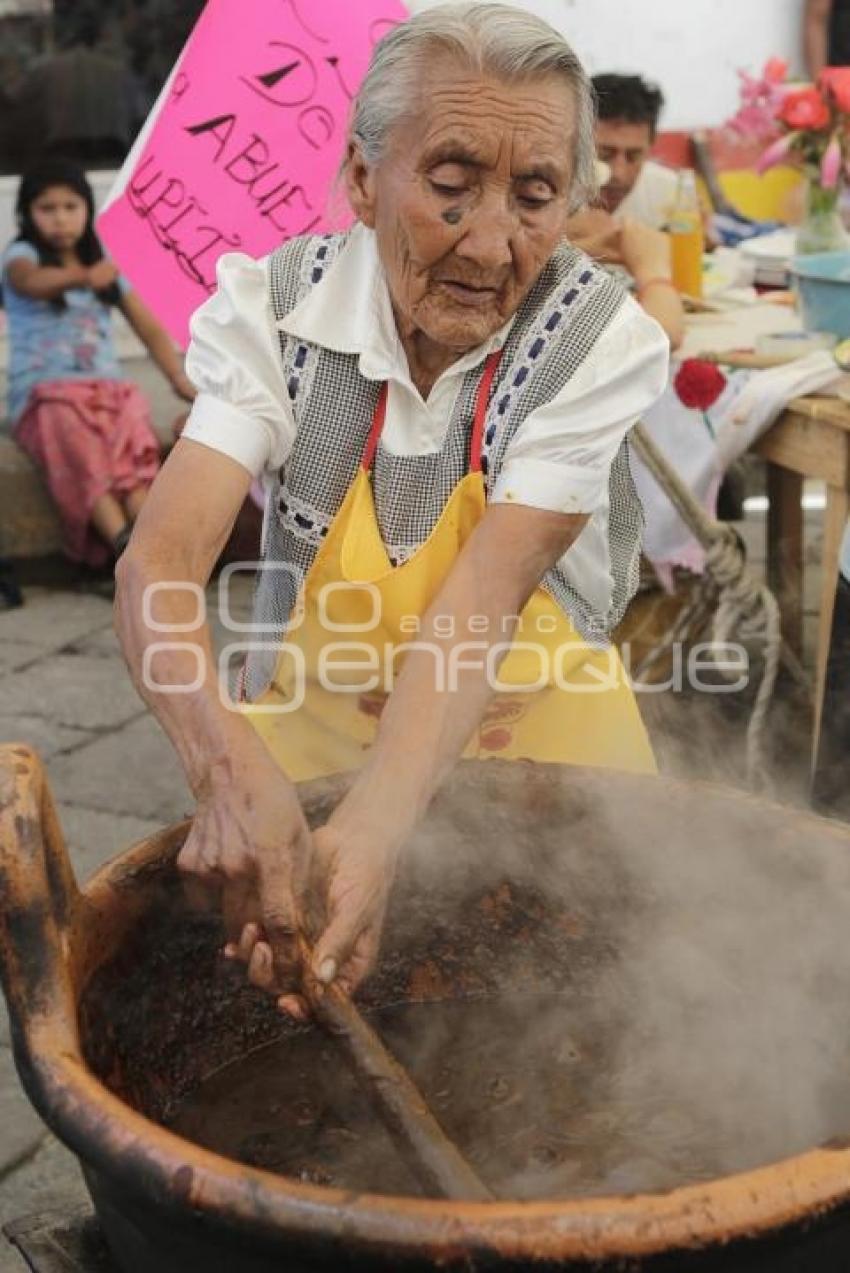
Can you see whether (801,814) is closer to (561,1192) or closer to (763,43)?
(561,1192)

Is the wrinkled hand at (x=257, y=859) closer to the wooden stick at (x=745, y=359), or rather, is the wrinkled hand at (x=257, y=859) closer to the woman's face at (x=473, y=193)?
the woman's face at (x=473, y=193)

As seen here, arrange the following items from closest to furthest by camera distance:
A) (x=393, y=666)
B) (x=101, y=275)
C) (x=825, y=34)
Result: (x=393, y=666), (x=101, y=275), (x=825, y=34)

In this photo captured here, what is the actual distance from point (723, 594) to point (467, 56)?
100 inches

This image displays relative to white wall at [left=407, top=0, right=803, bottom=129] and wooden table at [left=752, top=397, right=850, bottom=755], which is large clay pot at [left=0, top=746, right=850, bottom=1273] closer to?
wooden table at [left=752, top=397, right=850, bottom=755]

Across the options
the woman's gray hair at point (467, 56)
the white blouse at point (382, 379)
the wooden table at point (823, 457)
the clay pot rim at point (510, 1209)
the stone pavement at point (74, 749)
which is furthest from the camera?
the wooden table at point (823, 457)

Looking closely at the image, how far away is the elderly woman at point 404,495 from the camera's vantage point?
5.70 ft

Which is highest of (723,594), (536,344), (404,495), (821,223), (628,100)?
(536,344)

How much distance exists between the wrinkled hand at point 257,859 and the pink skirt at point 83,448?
456 cm

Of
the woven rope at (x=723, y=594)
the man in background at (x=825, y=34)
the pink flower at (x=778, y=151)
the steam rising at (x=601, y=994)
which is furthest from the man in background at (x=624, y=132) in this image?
the man in background at (x=825, y=34)

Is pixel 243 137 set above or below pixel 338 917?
above

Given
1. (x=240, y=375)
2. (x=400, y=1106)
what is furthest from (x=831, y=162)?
(x=400, y=1106)

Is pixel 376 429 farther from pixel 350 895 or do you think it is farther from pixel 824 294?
pixel 824 294

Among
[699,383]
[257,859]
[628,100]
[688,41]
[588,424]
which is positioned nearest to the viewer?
[257,859]

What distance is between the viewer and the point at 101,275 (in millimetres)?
6457
